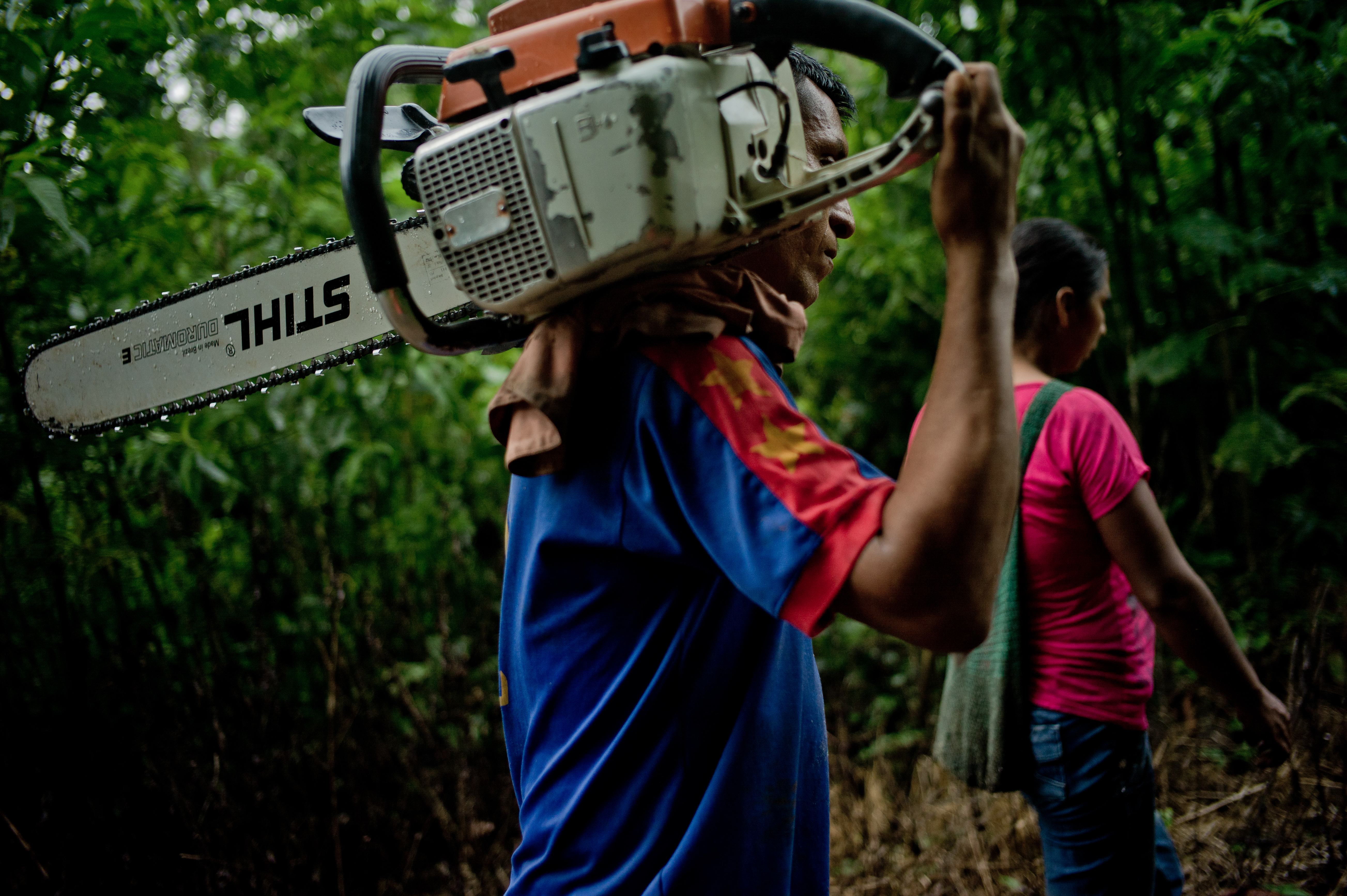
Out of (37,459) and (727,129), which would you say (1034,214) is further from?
(37,459)

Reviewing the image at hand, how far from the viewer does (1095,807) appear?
1.78 m

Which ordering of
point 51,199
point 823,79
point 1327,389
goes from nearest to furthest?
point 823,79, point 51,199, point 1327,389

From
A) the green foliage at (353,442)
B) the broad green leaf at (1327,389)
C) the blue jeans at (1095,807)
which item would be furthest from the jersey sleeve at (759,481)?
the broad green leaf at (1327,389)

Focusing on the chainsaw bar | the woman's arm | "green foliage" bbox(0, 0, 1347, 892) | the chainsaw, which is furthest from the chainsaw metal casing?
"green foliage" bbox(0, 0, 1347, 892)

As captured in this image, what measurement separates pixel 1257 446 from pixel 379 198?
9.84ft

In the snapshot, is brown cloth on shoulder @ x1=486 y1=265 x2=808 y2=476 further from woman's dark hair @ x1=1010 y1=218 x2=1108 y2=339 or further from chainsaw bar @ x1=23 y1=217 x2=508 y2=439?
woman's dark hair @ x1=1010 y1=218 x2=1108 y2=339

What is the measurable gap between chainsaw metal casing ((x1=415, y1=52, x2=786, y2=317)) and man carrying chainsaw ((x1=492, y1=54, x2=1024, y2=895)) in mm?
Answer: 86

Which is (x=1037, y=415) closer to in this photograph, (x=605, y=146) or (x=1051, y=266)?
(x=1051, y=266)

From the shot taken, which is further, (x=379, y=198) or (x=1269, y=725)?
(x=1269, y=725)

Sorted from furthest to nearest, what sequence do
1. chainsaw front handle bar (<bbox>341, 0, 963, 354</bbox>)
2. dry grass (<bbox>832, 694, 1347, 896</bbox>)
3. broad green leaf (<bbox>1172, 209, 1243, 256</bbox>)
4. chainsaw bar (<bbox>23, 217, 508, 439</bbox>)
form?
broad green leaf (<bbox>1172, 209, 1243, 256</bbox>) → dry grass (<bbox>832, 694, 1347, 896</bbox>) → chainsaw bar (<bbox>23, 217, 508, 439</bbox>) → chainsaw front handle bar (<bbox>341, 0, 963, 354</bbox>)

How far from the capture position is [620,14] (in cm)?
83

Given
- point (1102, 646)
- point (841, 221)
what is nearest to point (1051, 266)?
point (1102, 646)

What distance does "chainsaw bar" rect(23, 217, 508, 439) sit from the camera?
5.00 feet

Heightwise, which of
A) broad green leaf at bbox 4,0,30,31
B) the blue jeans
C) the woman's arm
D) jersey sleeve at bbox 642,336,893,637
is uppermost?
broad green leaf at bbox 4,0,30,31
